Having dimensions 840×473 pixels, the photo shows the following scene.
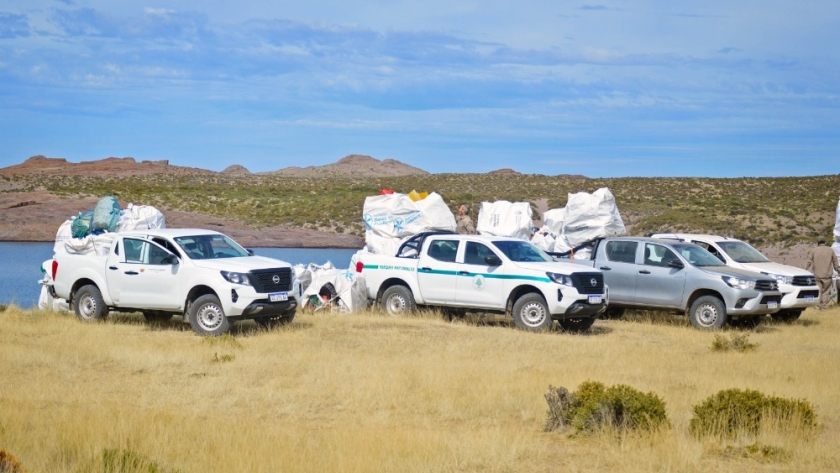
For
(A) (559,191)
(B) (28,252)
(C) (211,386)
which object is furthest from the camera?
(A) (559,191)

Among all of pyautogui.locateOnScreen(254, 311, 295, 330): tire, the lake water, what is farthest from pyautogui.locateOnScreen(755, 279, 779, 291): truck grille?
the lake water

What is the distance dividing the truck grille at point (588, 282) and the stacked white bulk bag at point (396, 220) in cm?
499

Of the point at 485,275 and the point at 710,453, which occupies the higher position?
the point at 485,275

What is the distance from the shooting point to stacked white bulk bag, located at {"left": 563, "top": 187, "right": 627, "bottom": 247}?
77.2ft

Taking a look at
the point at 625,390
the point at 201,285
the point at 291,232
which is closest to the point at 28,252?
the point at 291,232

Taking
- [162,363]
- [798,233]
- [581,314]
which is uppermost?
[798,233]

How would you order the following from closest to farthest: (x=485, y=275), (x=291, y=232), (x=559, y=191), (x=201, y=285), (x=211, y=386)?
(x=211, y=386) < (x=201, y=285) < (x=485, y=275) < (x=291, y=232) < (x=559, y=191)

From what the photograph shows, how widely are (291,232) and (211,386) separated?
164 ft

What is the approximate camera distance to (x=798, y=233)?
4978 cm

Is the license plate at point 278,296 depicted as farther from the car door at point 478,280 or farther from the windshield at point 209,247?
the car door at point 478,280

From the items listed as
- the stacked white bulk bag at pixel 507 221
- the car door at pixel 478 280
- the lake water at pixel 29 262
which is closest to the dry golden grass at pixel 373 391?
the car door at pixel 478 280

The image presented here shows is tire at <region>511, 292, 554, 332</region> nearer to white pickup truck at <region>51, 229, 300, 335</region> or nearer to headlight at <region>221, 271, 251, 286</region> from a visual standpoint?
white pickup truck at <region>51, 229, 300, 335</region>

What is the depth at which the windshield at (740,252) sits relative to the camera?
22.0 m

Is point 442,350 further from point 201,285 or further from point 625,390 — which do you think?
point 625,390
